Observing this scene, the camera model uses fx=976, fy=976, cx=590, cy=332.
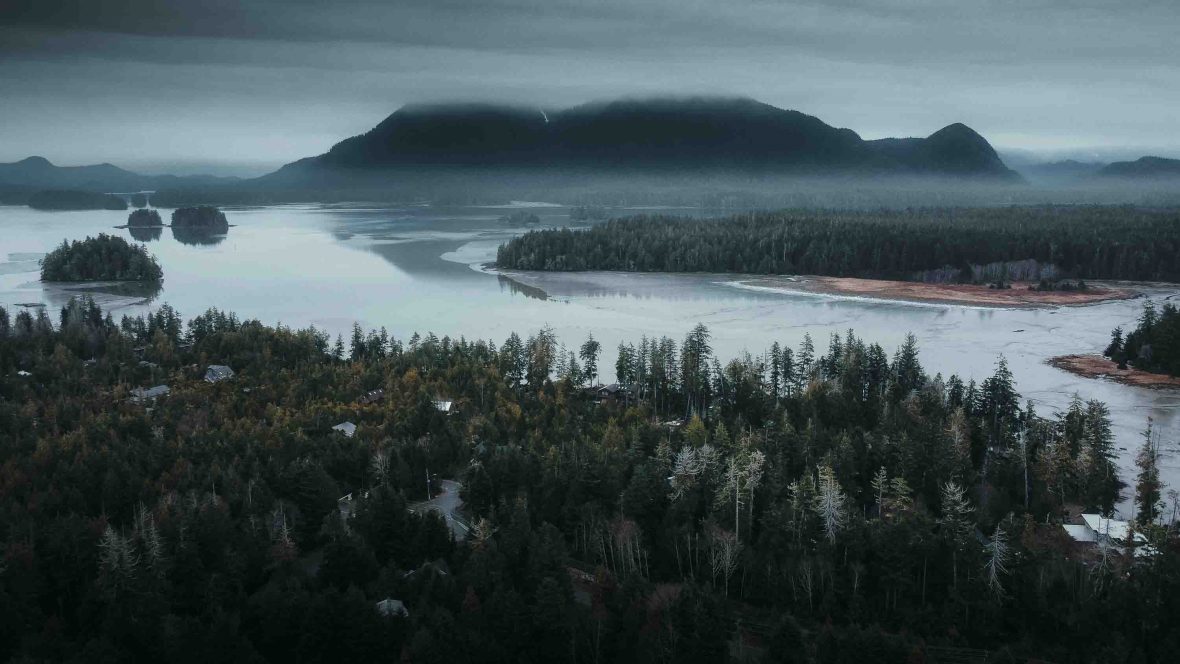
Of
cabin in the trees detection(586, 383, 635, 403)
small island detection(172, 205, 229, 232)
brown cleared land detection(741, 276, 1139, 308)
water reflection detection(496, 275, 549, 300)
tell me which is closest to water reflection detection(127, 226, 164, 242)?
small island detection(172, 205, 229, 232)

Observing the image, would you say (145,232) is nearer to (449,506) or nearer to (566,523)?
(449,506)

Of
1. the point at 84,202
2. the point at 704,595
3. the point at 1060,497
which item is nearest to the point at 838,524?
the point at 704,595

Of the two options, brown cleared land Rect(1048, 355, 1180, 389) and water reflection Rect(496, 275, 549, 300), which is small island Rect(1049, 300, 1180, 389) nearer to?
brown cleared land Rect(1048, 355, 1180, 389)

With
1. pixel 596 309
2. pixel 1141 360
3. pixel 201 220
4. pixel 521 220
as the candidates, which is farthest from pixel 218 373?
pixel 521 220

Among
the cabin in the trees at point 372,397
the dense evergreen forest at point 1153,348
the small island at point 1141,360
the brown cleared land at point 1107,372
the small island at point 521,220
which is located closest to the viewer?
the cabin in the trees at point 372,397

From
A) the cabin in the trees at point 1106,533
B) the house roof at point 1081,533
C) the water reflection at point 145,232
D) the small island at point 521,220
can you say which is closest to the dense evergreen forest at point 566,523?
the cabin in the trees at point 1106,533

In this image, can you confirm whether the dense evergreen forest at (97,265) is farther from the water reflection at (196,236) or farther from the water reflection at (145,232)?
the water reflection at (145,232)

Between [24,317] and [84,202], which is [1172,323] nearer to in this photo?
[24,317]

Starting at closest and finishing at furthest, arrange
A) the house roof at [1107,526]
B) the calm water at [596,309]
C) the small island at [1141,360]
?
1. the house roof at [1107,526]
2. the small island at [1141,360]
3. the calm water at [596,309]
